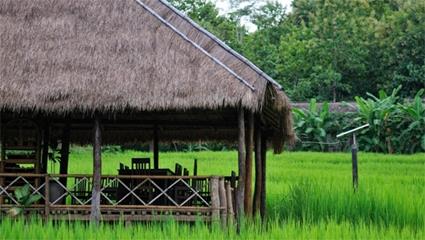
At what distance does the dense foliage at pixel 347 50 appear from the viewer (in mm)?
28500

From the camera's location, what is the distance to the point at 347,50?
28750mm

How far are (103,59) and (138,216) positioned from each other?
77.0 inches

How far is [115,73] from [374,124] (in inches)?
603

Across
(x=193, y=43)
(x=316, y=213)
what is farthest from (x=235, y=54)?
(x=316, y=213)

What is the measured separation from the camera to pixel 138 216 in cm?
902

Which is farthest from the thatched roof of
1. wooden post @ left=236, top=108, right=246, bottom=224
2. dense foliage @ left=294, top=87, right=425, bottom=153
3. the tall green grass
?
dense foliage @ left=294, top=87, right=425, bottom=153

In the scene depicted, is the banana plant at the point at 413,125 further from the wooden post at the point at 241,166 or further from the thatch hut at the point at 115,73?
the wooden post at the point at 241,166

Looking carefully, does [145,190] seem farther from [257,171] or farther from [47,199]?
[257,171]

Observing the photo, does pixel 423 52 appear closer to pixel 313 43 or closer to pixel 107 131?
pixel 313 43

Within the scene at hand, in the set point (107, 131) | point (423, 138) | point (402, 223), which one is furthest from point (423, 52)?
point (402, 223)

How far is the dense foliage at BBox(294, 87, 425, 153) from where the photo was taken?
22594 mm

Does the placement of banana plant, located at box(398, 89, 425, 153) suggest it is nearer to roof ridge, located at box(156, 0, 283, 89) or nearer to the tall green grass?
roof ridge, located at box(156, 0, 283, 89)

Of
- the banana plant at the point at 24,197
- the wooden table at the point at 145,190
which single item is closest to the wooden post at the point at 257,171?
the wooden table at the point at 145,190

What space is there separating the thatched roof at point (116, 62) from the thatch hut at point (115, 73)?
12 millimetres
